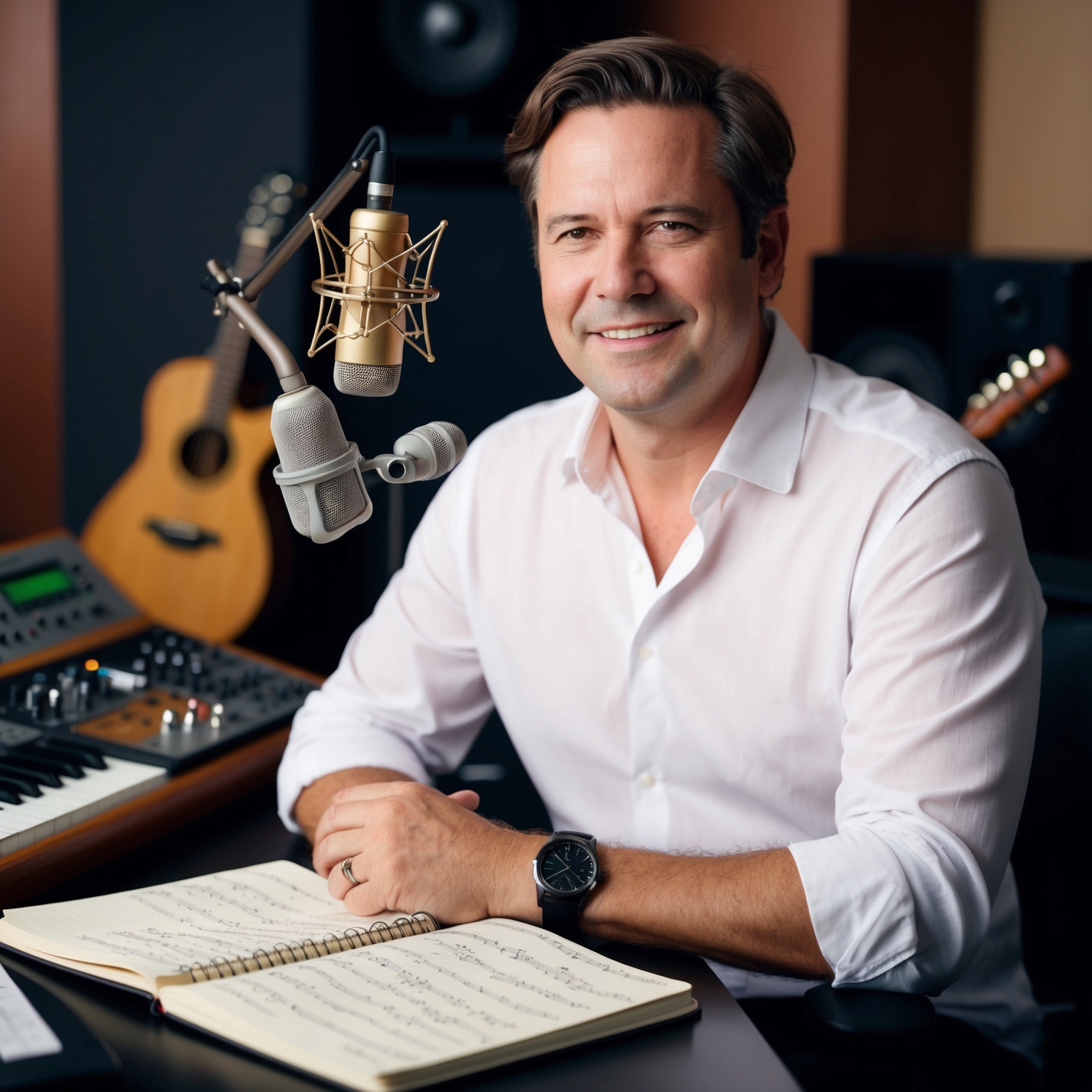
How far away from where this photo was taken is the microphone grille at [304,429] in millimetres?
899

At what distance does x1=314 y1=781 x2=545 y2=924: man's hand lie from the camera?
1127 millimetres

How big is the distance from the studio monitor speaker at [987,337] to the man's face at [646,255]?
3.61 feet

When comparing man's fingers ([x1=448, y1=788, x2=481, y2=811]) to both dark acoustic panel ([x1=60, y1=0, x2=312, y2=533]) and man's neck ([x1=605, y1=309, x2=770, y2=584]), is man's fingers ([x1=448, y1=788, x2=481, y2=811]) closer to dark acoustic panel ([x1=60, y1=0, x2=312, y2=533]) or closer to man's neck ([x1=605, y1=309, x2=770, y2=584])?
man's neck ([x1=605, y1=309, x2=770, y2=584])

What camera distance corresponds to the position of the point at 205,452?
2.83m

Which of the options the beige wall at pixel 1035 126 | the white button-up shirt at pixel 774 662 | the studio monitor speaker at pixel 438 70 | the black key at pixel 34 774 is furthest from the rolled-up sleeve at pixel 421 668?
the beige wall at pixel 1035 126

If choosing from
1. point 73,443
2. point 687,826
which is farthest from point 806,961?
point 73,443

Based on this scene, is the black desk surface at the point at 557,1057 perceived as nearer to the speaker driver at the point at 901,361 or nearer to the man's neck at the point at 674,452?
the man's neck at the point at 674,452

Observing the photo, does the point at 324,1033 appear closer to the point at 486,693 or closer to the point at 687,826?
the point at 687,826

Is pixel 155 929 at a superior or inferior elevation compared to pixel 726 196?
inferior

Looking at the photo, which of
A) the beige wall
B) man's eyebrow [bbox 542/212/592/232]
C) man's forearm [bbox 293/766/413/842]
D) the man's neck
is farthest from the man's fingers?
the beige wall

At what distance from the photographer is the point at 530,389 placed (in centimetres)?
257

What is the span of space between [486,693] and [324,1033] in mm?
810

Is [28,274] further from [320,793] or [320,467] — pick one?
[320,467]

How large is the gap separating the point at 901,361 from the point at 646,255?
4.78ft
